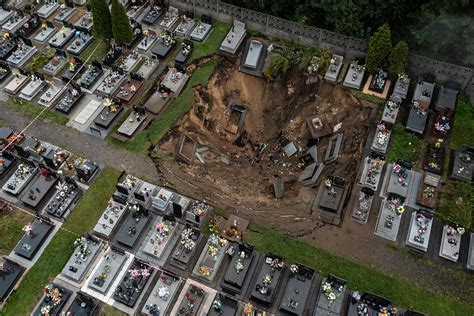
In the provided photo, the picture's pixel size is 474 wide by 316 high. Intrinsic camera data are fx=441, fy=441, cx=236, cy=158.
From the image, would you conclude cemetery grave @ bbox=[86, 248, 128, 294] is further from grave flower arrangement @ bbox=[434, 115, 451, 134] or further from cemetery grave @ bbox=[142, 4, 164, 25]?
grave flower arrangement @ bbox=[434, 115, 451, 134]

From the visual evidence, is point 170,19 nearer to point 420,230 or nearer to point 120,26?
point 120,26

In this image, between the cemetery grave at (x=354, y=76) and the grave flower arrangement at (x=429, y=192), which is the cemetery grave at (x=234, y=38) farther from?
the grave flower arrangement at (x=429, y=192)

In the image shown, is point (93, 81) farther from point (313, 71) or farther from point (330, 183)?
point (330, 183)

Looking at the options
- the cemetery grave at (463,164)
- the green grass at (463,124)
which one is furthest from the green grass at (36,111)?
the green grass at (463,124)

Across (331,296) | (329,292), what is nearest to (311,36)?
(329,292)

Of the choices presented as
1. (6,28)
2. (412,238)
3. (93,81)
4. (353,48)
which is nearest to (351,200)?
(412,238)
